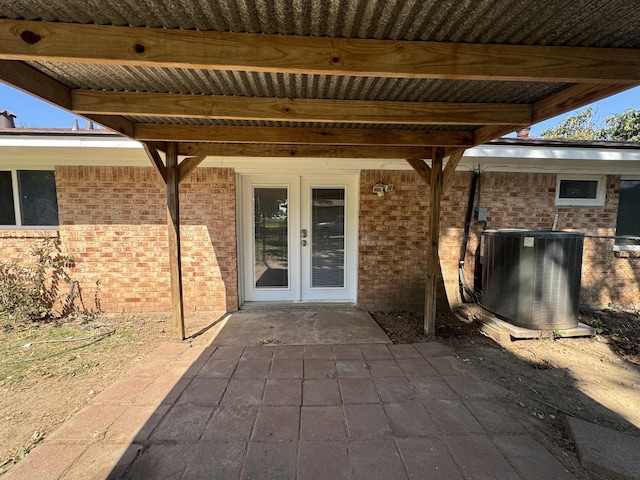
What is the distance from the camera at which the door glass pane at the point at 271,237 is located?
500cm

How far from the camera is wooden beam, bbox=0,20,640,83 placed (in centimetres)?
164

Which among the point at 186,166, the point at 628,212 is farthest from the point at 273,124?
the point at 628,212

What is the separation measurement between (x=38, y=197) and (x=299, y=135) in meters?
4.48

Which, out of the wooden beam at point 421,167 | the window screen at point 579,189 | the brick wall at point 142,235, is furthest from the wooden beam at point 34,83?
the window screen at point 579,189

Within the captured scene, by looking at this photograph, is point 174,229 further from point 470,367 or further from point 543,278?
point 543,278

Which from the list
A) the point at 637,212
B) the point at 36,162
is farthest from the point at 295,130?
the point at 637,212

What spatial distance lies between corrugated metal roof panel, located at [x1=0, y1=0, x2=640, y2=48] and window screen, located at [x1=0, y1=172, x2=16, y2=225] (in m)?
4.43

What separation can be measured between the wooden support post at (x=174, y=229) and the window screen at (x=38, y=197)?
2498mm

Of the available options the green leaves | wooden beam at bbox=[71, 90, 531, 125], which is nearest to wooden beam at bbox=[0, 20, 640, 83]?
wooden beam at bbox=[71, 90, 531, 125]

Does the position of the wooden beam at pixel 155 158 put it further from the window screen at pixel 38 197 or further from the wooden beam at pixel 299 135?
the window screen at pixel 38 197

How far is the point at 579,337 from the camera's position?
3.99 metres

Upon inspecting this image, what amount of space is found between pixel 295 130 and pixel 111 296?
406cm

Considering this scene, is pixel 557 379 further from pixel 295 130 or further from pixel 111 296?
pixel 111 296

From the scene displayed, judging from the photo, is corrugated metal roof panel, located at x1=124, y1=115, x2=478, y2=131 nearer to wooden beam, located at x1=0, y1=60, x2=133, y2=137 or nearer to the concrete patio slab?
wooden beam, located at x1=0, y1=60, x2=133, y2=137
